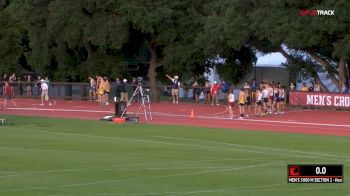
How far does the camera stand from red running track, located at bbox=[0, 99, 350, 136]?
3906 centimetres

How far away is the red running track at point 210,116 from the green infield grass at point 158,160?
3.92m

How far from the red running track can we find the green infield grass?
392 cm

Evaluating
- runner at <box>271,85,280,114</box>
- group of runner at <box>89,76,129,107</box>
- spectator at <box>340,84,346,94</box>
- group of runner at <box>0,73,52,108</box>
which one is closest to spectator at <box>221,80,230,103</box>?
runner at <box>271,85,280,114</box>

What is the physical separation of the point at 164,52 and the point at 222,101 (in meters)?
6.81

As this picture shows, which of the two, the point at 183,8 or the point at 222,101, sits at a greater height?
the point at 183,8

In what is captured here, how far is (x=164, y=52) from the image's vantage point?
60500 millimetres

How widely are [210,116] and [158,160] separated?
2405 cm

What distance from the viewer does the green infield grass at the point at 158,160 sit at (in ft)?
55.9

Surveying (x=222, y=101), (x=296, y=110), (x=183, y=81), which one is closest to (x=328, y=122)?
(x=296, y=110)

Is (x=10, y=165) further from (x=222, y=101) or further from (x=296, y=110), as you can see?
(x=222, y=101)

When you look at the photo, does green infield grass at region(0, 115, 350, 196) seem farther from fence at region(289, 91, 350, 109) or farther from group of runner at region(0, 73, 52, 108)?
group of runner at region(0, 73, 52, 108)
